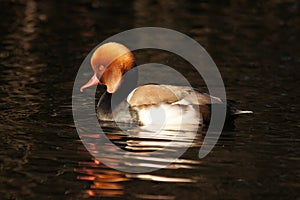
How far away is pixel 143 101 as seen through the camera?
7.85 meters

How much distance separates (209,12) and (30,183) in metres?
10.6

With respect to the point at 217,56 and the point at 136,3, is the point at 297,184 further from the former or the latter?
the point at 136,3

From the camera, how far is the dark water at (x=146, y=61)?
6.07 m

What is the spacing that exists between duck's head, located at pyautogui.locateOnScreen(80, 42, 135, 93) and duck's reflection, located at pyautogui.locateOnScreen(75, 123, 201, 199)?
74cm

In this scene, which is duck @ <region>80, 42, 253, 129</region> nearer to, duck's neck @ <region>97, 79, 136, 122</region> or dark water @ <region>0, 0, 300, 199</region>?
duck's neck @ <region>97, 79, 136, 122</region>

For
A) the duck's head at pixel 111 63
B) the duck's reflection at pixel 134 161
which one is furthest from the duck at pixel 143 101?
the duck's reflection at pixel 134 161

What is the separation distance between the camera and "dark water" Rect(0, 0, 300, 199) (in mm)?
6070

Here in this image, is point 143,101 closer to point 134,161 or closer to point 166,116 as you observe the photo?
point 166,116

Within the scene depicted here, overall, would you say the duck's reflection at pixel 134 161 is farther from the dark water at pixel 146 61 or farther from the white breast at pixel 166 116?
the white breast at pixel 166 116

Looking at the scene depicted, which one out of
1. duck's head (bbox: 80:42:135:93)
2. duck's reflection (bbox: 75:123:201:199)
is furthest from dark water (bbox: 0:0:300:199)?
duck's head (bbox: 80:42:135:93)

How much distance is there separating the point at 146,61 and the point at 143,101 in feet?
12.2

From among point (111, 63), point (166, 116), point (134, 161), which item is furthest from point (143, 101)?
point (134, 161)

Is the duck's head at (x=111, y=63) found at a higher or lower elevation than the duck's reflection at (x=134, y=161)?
higher

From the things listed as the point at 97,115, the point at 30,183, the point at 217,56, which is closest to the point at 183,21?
the point at 217,56
